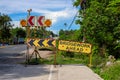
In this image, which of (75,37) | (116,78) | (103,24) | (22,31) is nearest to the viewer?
(116,78)

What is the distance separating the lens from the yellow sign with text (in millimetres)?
20297

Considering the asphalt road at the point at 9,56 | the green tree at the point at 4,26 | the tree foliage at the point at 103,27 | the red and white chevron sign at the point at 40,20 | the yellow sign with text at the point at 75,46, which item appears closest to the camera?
the yellow sign with text at the point at 75,46

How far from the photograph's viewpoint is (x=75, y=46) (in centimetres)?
2045

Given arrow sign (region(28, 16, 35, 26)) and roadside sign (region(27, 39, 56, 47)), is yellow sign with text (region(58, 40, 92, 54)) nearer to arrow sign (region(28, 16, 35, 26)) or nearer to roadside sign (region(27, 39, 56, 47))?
roadside sign (region(27, 39, 56, 47))

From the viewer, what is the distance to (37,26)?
2091cm

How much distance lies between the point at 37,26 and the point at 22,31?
140414 mm


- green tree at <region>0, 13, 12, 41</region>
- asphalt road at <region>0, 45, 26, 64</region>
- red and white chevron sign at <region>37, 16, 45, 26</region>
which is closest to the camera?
red and white chevron sign at <region>37, 16, 45, 26</region>

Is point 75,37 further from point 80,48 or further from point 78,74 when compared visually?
point 78,74

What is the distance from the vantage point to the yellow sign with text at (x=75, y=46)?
20.3 meters

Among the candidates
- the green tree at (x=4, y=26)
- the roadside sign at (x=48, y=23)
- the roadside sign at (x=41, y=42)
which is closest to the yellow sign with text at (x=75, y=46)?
the roadside sign at (x=41, y=42)

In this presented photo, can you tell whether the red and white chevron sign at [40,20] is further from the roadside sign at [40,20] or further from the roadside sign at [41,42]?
the roadside sign at [41,42]

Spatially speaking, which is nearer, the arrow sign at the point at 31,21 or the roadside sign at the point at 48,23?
the roadside sign at the point at 48,23

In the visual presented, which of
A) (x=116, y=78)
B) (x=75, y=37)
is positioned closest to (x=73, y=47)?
(x=116, y=78)

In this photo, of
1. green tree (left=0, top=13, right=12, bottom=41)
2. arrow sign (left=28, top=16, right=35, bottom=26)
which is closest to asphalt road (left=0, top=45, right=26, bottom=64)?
arrow sign (left=28, top=16, right=35, bottom=26)
